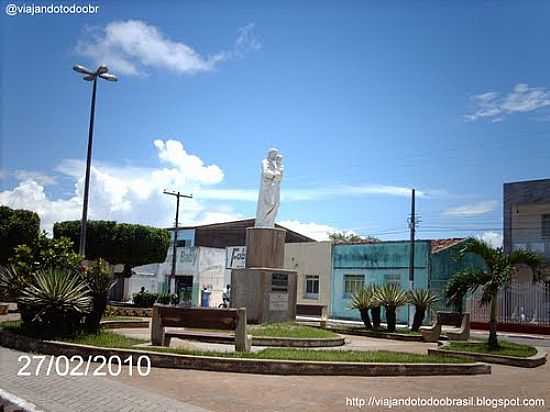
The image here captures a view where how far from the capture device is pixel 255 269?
57.9 ft

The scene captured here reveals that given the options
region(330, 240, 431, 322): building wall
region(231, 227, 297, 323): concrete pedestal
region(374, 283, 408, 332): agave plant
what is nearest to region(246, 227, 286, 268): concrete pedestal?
region(231, 227, 297, 323): concrete pedestal

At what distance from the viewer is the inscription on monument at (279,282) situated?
17.8 metres

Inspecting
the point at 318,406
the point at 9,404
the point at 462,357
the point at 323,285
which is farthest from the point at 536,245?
the point at 9,404

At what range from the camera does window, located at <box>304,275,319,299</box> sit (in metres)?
40.1

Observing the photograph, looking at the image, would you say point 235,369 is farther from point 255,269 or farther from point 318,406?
point 255,269

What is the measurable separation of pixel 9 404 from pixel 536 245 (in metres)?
29.1

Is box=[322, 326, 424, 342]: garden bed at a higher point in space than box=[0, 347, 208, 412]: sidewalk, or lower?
higher

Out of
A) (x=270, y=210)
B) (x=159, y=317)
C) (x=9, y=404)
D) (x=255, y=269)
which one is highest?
(x=270, y=210)

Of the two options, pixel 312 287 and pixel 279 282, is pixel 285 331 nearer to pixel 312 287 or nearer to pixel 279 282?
pixel 279 282

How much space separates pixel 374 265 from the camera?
123ft

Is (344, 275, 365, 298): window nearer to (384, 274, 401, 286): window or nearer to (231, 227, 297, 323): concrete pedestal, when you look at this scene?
(384, 274, 401, 286): window

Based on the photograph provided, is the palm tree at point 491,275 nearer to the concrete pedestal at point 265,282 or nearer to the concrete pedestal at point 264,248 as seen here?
the concrete pedestal at point 265,282

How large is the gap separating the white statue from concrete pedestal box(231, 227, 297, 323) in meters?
0.79

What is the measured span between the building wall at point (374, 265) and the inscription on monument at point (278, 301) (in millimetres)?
17264
